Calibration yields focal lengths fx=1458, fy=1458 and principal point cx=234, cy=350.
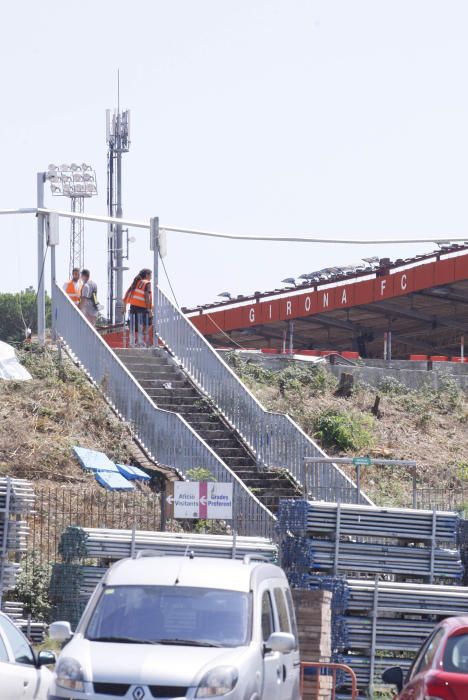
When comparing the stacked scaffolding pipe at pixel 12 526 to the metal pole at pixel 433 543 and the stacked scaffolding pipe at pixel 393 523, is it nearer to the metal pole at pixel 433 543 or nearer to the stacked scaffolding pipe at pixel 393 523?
the stacked scaffolding pipe at pixel 393 523

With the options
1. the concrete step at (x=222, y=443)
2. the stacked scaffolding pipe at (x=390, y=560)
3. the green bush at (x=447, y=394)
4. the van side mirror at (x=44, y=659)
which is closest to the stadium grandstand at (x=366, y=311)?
the green bush at (x=447, y=394)

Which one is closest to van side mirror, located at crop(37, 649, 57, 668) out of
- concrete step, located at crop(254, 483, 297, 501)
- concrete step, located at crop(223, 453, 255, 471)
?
concrete step, located at crop(254, 483, 297, 501)

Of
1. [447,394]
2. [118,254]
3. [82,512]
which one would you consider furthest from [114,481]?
[118,254]

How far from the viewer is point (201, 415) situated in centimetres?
2905

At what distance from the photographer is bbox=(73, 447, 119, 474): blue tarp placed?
25.6 meters

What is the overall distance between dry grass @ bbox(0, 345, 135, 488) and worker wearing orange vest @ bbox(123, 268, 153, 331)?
2705mm

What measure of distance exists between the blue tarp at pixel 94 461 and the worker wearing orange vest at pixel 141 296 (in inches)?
275

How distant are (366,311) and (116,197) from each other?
59.4 feet

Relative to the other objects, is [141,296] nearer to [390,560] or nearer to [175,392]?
[175,392]

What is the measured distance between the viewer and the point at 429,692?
36.5 feet

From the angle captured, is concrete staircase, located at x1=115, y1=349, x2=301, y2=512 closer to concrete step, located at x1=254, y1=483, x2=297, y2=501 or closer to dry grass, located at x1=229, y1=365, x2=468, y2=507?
concrete step, located at x1=254, y1=483, x2=297, y2=501

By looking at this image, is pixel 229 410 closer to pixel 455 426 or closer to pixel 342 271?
pixel 455 426

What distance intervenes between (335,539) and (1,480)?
15.5 feet

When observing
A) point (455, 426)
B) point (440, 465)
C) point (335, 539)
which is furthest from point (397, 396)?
point (335, 539)
